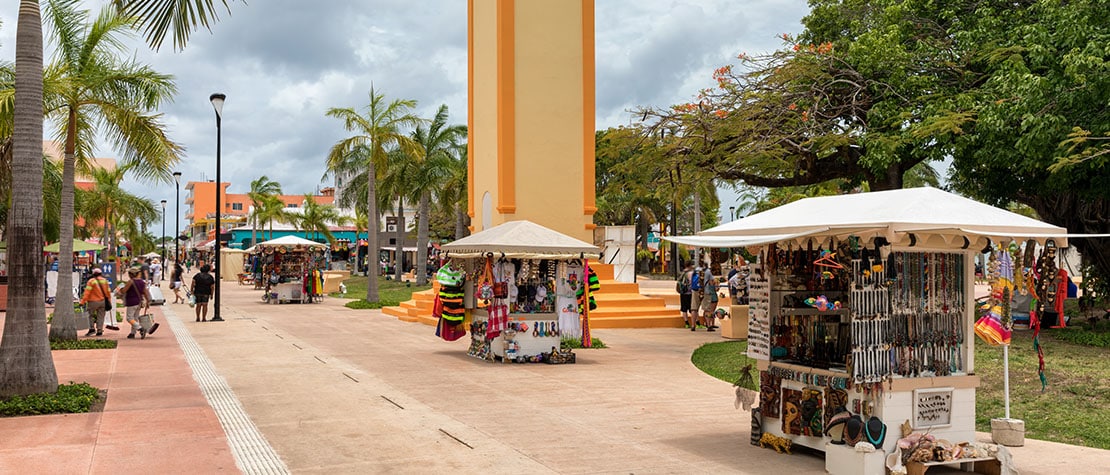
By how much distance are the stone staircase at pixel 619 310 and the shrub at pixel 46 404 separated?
513 inches

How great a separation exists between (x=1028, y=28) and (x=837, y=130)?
424cm

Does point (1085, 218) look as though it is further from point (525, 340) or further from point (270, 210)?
Result: point (270, 210)

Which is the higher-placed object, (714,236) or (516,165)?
(516,165)

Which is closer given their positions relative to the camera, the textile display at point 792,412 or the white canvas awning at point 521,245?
the textile display at point 792,412

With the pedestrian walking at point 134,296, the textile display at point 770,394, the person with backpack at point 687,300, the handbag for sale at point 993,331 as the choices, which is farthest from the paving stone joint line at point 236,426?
the person with backpack at point 687,300

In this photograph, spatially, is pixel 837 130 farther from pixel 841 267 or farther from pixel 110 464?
pixel 110 464

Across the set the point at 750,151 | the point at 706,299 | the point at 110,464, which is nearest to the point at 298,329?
the point at 706,299

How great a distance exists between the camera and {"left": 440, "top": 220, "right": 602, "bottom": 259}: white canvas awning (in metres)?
15.1

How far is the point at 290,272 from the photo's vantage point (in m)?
35.1

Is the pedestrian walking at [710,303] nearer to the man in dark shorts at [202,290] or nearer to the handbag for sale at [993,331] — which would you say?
the man in dark shorts at [202,290]

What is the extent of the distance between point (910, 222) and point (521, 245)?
28.1 feet

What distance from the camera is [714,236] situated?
8.94 metres

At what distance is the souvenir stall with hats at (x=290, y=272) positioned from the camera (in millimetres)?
34094

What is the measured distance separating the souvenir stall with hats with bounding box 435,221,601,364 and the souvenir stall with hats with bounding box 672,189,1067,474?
23.3 feet
